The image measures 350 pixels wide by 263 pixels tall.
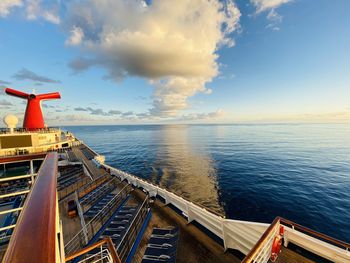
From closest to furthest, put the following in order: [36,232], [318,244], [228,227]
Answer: [36,232]
[318,244]
[228,227]

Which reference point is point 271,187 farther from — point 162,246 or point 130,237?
point 130,237

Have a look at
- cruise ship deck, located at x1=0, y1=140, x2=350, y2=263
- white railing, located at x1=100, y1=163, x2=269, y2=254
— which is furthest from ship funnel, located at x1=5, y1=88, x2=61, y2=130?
white railing, located at x1=100, y1=163, x2=269, y2=254

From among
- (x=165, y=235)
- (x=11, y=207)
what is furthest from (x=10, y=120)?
(x=165, y=235)

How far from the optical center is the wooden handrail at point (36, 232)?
1208mm

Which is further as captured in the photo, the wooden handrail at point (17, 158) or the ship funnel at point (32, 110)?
the ship funnel at point (32, 110)

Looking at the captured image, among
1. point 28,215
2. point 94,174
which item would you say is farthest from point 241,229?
point 94,174

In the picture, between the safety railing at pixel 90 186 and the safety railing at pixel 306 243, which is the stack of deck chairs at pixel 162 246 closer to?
the safety railing at pixel 306 243

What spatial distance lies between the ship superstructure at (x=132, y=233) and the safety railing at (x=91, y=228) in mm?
45

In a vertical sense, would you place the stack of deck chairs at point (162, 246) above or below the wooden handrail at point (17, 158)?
below

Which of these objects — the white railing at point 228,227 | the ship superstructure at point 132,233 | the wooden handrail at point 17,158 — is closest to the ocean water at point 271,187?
the ship superstructure at point 132,233

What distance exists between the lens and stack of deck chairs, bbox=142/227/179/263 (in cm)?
591

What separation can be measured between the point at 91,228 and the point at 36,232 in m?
8.46

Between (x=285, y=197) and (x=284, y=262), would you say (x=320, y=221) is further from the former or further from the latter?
(x=284, y=262)

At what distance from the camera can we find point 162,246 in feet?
21.4
